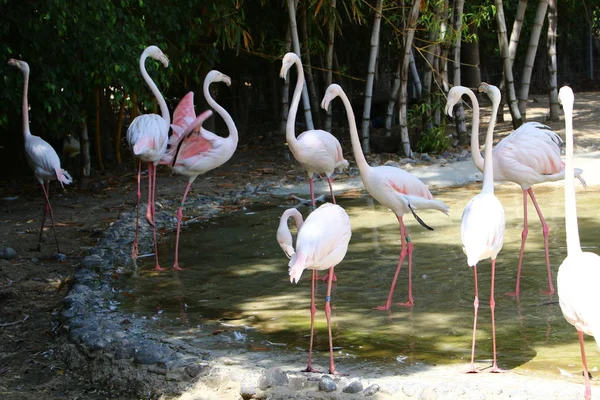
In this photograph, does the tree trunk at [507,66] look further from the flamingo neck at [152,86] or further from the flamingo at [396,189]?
the flamingo at [396,189]

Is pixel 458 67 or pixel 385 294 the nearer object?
pixel 385 294

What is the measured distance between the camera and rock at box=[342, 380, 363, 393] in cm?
371

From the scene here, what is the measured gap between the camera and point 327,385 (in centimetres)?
376

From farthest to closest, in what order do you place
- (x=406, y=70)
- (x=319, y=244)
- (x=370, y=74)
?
(x=370, y=74), (x=406, y=70), (x=319, y=244)

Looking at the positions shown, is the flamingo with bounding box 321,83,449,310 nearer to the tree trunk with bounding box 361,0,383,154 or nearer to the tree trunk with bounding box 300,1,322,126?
the tree trunk with bounding box 361,0,383,154

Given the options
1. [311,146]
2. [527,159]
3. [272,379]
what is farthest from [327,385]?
[311,146]

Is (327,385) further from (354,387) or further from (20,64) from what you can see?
(20,64)

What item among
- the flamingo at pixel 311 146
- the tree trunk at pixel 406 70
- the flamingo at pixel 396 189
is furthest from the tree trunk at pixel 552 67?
the flamingo at pixel 396 189

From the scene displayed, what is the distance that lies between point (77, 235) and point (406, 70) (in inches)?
233

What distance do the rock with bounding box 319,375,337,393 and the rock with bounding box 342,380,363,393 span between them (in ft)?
0.19

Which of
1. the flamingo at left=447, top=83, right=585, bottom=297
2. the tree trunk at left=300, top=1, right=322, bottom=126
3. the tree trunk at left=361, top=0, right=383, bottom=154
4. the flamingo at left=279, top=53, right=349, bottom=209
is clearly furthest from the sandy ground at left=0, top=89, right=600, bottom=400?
the flamingo at left=279, top=53, right=349, bottom=209

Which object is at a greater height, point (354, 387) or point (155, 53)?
point (155, 53)

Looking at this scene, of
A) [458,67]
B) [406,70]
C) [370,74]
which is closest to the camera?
→ [406,70]

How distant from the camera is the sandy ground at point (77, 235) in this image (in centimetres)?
427
